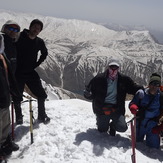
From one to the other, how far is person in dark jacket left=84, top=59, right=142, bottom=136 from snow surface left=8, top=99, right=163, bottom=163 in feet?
1.94

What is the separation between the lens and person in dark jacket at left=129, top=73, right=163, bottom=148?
6.68m

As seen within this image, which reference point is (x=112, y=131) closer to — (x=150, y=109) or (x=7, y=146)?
(x=150, y=109)

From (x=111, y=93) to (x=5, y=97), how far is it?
139 inches

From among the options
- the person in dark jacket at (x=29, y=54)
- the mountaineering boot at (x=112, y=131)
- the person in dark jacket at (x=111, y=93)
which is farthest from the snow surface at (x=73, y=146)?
the person in dark jacket at (x=29, y=54)

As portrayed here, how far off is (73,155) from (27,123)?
2.68 m

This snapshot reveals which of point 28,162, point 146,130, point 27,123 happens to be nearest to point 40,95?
point 27,123

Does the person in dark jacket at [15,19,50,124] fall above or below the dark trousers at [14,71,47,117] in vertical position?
above

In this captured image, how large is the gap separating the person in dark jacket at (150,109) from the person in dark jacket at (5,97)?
351 cm

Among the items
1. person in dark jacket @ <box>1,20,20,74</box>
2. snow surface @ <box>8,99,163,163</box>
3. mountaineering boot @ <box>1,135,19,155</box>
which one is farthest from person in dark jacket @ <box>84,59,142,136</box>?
mountaineering boot @ <box>1,135,19,155</box>

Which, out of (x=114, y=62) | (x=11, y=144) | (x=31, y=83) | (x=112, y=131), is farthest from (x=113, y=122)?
(x=11, y=144)

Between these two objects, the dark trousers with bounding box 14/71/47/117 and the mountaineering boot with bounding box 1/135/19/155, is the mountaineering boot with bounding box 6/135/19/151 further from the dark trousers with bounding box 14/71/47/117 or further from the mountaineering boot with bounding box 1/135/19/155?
the dark trousers with bounding box 14/71/47/117

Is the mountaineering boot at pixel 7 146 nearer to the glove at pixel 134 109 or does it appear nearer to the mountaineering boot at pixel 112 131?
the mountaineering boot at pixel 112 131

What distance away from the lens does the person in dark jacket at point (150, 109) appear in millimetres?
6681

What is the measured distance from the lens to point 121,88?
7160mm
